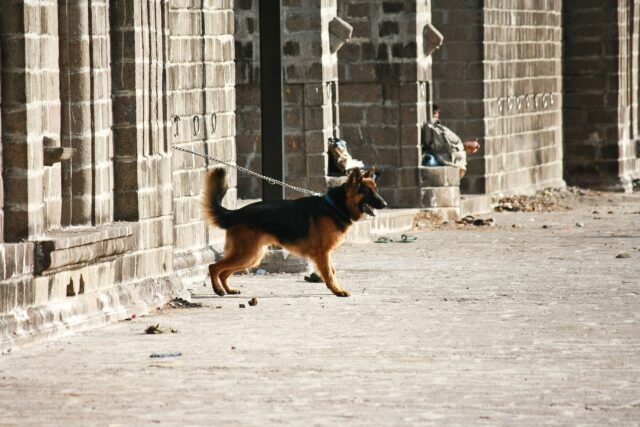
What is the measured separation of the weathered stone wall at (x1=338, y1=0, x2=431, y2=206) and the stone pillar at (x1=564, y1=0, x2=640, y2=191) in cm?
798

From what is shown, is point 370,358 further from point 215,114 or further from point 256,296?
point 215,114

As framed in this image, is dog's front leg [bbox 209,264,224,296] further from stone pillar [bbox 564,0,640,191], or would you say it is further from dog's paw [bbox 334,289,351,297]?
stone pillar [bbox 564,0,640,191]

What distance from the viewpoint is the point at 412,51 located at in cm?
2291

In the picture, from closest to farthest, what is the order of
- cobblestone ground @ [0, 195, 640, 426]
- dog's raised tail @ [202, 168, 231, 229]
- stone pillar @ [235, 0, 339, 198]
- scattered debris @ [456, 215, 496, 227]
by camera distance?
cobblestone ground @ [0, 195, 640, 426]
dog's raised tail @ [202, 168, 231, 229]
stone pillar @ [235, 0, 339, 198]
scattered debris @ [456, 215, 496, 227]

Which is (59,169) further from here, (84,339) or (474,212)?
(474,212)

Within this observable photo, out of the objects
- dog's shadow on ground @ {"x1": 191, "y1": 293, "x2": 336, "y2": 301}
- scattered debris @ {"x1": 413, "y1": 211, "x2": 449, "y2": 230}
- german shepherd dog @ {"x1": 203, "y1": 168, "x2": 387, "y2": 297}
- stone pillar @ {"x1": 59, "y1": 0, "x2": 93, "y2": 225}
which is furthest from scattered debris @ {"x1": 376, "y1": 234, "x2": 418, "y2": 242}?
stone pillar @ {"x1": 59, "y1": 0, "x2": 93, "y2": 225}

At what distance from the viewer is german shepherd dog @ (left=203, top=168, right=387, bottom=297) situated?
14188 millimetres

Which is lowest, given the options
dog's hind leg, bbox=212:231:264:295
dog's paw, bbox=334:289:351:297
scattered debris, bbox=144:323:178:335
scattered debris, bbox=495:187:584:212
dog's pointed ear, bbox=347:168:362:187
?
scattered debris, bbox=495:187:584:212

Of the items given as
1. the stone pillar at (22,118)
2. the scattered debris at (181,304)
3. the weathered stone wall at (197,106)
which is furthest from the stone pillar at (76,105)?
the weathered stone wall at (197,106)

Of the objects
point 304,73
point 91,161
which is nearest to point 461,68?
point 304,73

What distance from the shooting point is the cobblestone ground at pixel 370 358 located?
892cm

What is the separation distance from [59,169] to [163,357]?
2240 mm

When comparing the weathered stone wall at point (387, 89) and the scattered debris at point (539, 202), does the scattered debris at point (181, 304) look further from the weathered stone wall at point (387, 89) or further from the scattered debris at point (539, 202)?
the scattered debris at point (539, 202)

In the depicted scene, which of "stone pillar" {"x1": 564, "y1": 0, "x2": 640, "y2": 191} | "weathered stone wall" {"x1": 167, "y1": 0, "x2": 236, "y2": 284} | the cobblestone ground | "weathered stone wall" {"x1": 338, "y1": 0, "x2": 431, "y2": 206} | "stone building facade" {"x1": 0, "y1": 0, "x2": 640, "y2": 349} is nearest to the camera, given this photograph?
the cobblestone ground
